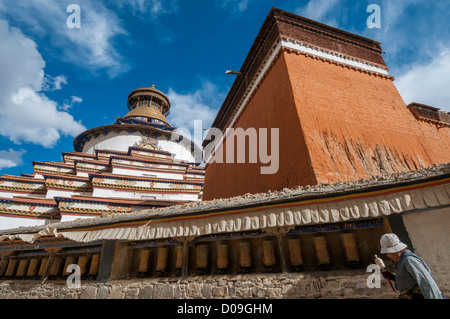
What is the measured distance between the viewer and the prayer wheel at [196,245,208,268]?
4.11 metres

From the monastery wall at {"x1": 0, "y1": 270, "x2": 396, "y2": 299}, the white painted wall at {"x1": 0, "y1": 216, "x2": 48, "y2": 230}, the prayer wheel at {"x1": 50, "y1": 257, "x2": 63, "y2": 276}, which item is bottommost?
the monastery wall at {"x1": 0, "y1": 270, "x2": 396, "y2": 299}

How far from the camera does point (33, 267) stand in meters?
5.59

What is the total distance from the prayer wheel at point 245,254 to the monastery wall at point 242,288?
0.21 m

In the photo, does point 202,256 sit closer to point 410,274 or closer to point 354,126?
point 410,274

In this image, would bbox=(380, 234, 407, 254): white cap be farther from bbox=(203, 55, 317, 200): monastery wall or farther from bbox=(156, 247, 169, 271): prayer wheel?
bbox=(156, 247, 169, 271): prayer wheel

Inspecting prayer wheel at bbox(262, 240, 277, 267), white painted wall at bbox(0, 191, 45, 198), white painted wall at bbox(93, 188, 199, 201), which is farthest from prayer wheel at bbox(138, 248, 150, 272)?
white painted wall at bbox(0, 191, 45, 198)

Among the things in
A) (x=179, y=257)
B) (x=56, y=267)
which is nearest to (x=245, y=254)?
(x=179, y=257)

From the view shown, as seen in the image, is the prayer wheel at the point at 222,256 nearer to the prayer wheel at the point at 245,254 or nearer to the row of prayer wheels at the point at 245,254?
the row of prayer wheels at the point at 245,254

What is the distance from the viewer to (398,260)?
2340 millimetres

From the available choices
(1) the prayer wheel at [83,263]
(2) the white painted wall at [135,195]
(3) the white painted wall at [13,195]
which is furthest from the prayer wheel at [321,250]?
(3) the white painted wall at [13,195]

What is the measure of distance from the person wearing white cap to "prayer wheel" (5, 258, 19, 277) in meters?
8.51

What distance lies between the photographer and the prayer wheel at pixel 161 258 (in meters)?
4.37
